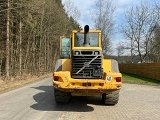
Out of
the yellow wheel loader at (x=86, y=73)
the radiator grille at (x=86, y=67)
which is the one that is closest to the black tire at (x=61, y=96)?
the yellow wheel loader at (x=86, y=73)

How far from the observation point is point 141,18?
6744 cm

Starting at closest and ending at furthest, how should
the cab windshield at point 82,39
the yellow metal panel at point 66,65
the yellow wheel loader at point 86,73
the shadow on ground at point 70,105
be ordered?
the yellow wheel loader at point 86,73
the shadow on ground at point 70,105
the yellow metal panel at point 66,65
the cab windshield at point 82,39

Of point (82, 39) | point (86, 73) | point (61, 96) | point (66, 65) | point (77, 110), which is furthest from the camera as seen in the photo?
point (82, 39)

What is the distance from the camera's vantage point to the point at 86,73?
11992 millimetres

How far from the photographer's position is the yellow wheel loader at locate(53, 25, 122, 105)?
11.2 meters

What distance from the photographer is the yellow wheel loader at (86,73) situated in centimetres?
1120

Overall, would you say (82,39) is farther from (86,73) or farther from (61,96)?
(61,96)

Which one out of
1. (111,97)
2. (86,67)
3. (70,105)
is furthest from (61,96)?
(111,97)

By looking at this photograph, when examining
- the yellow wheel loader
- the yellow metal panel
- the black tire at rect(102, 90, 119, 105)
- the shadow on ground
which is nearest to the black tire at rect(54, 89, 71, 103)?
the yellow wheel loader

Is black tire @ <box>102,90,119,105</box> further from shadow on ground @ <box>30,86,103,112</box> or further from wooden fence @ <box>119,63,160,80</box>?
wooden fence @ <box>119,63,160,80</box>

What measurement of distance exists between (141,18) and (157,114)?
58577 mm

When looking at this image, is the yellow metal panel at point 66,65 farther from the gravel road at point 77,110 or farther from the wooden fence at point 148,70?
the wooden fence at point 148,70

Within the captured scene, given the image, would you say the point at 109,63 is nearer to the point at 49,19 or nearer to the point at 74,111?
the point at 74,111

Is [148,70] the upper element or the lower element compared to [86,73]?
lower
